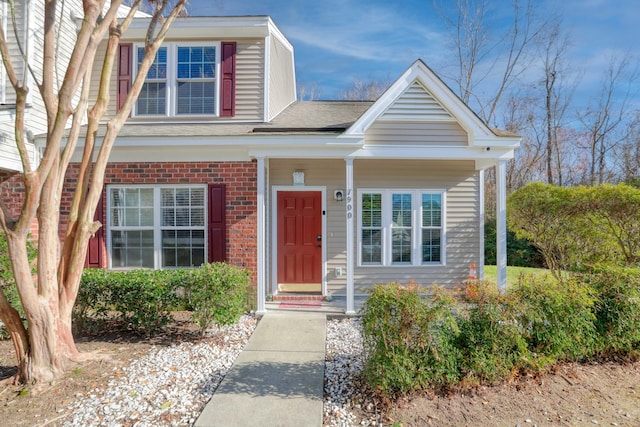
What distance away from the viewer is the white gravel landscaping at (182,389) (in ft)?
11.0

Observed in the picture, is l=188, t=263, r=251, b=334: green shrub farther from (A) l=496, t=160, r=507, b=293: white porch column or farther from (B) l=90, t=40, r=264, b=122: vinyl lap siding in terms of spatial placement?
(A) l=496, t=160, r=507, b=293: white porch column

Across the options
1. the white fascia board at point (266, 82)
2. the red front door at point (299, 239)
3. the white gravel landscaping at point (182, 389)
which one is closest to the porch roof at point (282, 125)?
the white fascia board at point (266, 82)

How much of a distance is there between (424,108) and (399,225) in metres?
2.41

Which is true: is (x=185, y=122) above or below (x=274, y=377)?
above

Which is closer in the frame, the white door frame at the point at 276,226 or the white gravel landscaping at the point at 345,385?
the white gravel landscaping at the point at 345,385

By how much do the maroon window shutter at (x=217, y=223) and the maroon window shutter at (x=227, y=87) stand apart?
1.81 m

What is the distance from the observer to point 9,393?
376 centimetres

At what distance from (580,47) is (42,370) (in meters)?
24.3

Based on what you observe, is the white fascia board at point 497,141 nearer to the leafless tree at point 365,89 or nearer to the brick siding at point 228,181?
the brick siding at point 228,181

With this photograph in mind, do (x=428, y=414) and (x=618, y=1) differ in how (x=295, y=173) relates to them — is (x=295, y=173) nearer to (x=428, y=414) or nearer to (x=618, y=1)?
(x=428, y=414)

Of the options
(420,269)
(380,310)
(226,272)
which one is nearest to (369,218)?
(420,269)

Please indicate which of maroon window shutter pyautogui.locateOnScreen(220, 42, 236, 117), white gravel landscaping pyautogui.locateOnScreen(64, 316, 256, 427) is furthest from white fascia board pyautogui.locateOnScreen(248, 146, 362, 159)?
white gravel landscaping pyautogui.locateOnScreen(64, 316, 256, 427)

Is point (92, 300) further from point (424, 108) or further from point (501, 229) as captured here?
point (501, 229)

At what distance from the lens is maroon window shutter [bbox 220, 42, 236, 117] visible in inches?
294
